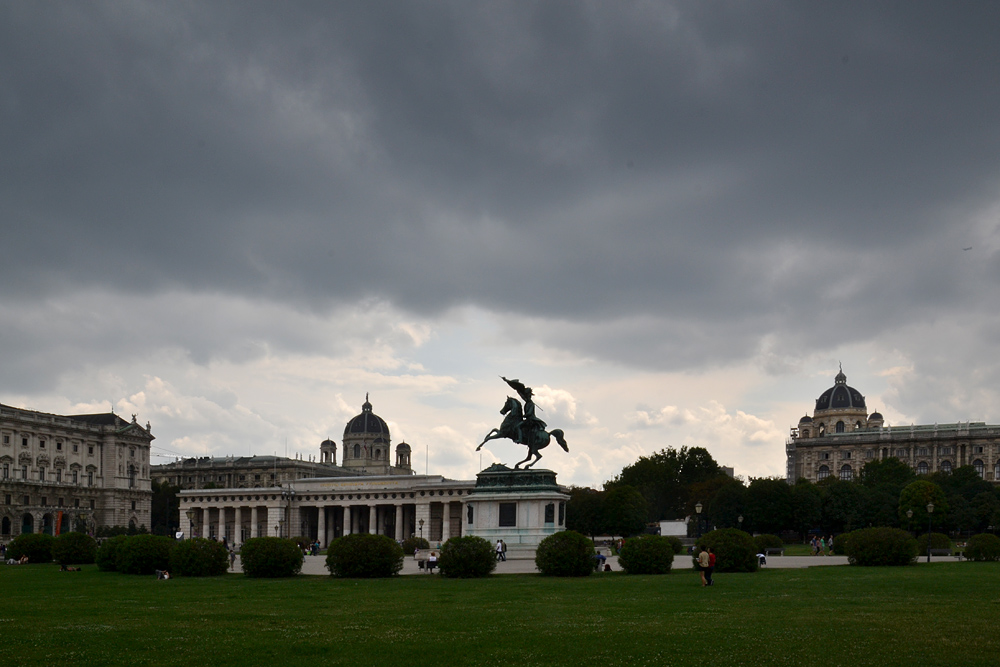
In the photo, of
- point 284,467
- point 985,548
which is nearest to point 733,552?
Result: point 985,548

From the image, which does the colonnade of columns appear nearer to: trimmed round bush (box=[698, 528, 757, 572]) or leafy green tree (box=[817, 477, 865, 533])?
leafy green tree (box=[817, 477, 865, 533])

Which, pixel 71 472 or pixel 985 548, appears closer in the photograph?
pixel 985 548

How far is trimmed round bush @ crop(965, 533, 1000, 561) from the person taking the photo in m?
48.2

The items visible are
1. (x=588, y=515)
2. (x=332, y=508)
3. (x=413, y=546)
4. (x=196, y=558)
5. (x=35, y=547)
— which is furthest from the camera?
(x=332, y=508)

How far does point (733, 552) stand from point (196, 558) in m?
20.7

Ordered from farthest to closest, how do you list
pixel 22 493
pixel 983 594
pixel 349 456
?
pixel 349 456
pixel 22 493
pixel 983 594

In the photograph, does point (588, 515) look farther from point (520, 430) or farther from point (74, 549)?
point (74, 549)

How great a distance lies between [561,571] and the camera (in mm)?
38719

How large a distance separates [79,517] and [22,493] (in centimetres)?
848

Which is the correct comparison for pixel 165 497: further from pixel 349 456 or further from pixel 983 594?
pixel 983 594

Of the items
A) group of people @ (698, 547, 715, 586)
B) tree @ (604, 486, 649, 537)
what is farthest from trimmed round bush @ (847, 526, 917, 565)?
tree @ (604, 486, 649, 537)

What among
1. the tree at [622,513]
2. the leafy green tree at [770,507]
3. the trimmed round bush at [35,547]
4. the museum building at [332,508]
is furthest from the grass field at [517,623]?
the museum building at [332,508]

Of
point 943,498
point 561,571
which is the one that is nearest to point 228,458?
point 943,498

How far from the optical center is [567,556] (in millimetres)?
38406
